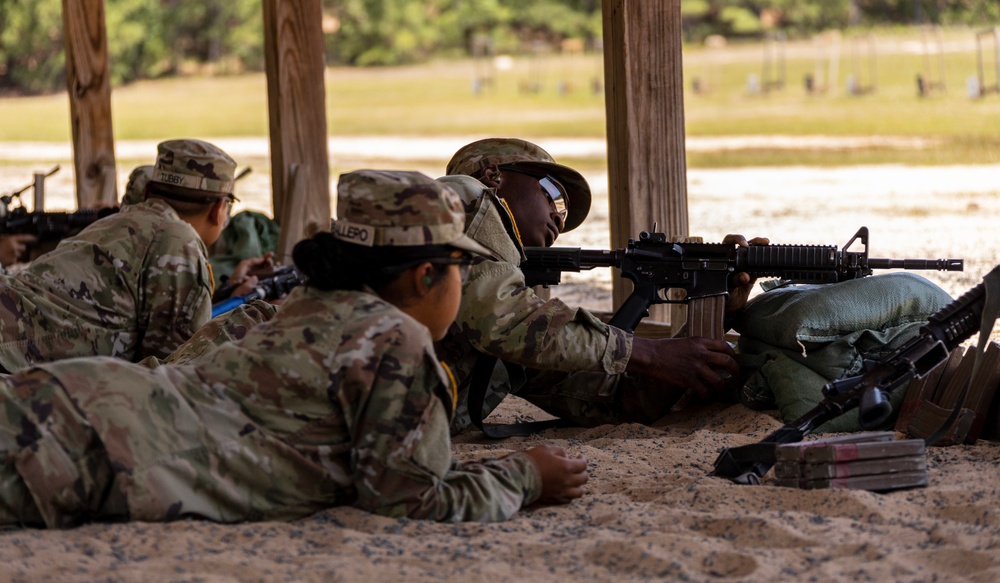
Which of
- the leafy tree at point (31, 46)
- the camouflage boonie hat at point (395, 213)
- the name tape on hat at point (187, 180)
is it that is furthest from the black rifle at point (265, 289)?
the leafy tree at point (31, 46)

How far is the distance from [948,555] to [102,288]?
370cm

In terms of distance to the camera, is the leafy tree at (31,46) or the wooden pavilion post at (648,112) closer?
the wooden pavilion post at (648,112)

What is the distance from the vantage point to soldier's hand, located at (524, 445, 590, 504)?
3.63 m

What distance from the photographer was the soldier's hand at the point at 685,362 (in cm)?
463

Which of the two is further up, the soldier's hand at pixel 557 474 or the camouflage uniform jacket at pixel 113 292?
the camouflage uniform jacket at pixel 113 292

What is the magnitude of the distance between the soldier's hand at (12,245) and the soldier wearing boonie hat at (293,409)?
5.25 meters

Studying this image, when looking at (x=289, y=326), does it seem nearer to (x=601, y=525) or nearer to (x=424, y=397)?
(x=424, y=397)

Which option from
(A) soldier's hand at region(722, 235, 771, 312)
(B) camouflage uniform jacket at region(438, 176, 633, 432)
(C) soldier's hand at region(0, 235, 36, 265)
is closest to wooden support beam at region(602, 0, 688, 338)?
(A) soldier's hand at region(722, 235, 771, 312)

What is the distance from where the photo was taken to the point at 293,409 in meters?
3.36

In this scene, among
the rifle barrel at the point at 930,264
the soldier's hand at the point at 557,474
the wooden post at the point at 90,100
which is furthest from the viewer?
the wooden post at the point at 90,100

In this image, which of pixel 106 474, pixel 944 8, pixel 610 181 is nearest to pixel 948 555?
pixel 106 474

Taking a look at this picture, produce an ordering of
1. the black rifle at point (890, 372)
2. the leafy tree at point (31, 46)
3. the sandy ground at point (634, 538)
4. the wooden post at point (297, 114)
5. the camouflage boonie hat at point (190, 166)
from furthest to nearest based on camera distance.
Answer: the leafy tree at point (31, 46) < the wooden post at point (297, 114) < the camouflage boonie hat at point (190, 166) < the black rifle at point (890, 372) < the sandy ground at point (634, 538)

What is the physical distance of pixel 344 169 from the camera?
21031 millimetres

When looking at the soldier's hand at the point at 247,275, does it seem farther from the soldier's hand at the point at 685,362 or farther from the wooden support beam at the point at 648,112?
the soldier's hand at the point at 685,362
